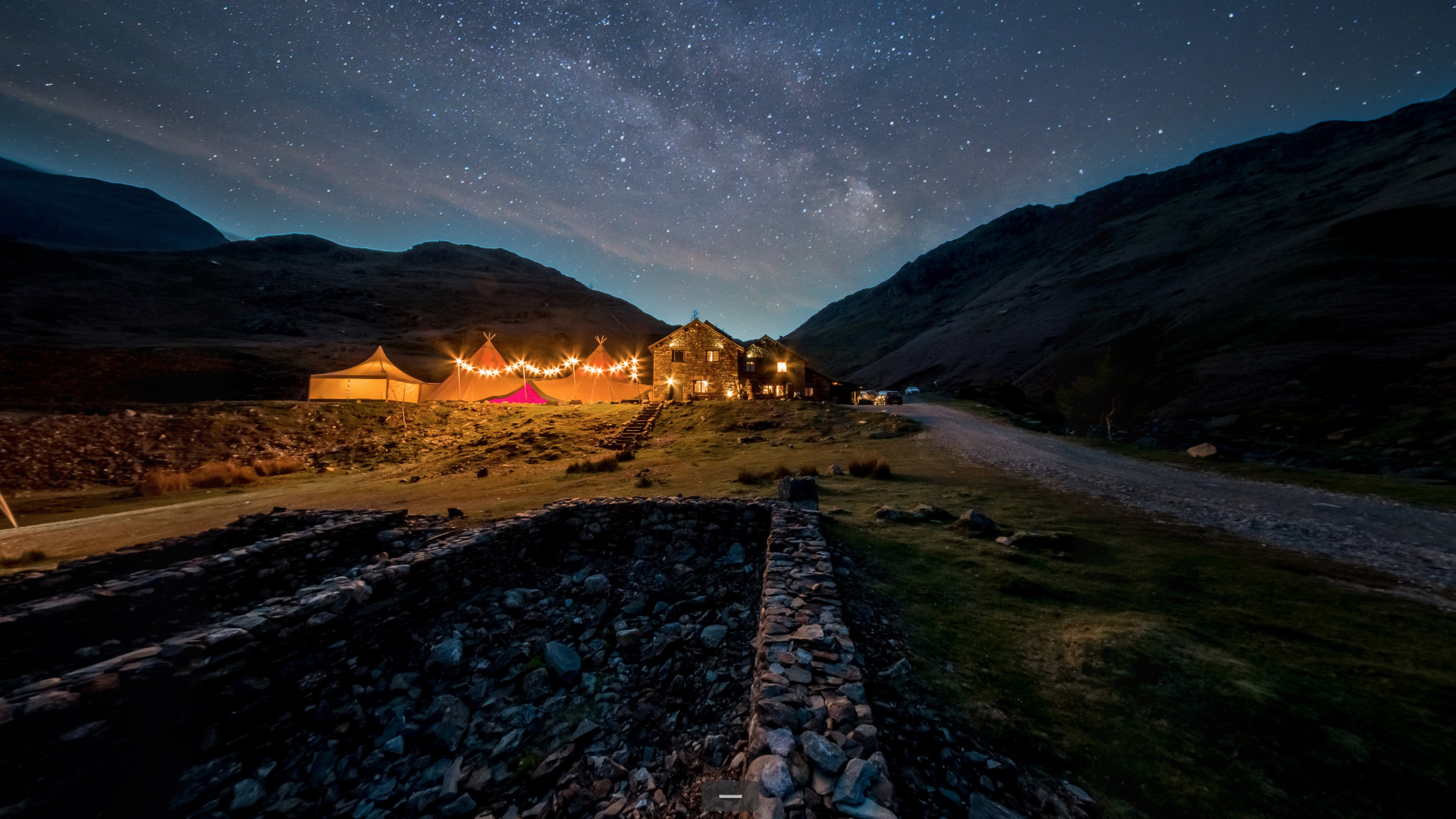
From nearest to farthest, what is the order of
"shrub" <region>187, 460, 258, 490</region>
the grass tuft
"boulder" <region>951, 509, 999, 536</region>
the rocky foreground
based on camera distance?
the rocky foreground < "boulder" <region>951, 509, 999, 536</region> < "shrub" <region>187, 460, 258, 490</region> < the grass tuft

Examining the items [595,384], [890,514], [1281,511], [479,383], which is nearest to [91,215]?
[479,383]

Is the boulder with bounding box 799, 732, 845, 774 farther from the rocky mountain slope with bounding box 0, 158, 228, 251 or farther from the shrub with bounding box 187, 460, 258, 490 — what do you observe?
the rocky mountain slope with bounding box 0, 158, 228, 251

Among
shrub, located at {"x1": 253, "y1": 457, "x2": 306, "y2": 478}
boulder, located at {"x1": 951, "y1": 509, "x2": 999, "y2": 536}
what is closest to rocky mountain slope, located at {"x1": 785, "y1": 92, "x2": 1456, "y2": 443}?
boulder, located at {"x1": 951, "y1": 509, "x2": 999, "y2": 536}

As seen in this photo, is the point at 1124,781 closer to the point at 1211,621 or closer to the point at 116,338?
the point at 1211,621

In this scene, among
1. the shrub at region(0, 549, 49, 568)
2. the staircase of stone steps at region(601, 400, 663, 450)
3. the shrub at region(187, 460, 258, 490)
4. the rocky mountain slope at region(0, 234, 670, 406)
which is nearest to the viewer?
the shrub at region(0, 549, 49, 568)

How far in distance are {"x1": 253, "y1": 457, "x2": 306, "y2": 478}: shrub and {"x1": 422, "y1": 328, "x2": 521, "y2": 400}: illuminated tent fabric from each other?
17.0m

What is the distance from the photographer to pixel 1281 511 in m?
9.34

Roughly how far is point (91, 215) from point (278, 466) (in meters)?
244

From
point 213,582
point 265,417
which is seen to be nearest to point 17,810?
point 213,582

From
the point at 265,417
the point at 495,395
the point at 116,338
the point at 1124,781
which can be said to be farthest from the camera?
the point at 116,338

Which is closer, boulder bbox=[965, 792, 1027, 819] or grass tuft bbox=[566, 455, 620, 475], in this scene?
boulder bbox=[965, 792, 1027, 819]

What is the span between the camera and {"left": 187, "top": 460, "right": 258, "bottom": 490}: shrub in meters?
16.7

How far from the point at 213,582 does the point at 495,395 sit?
32.9 metres

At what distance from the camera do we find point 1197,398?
2808 centimetres
